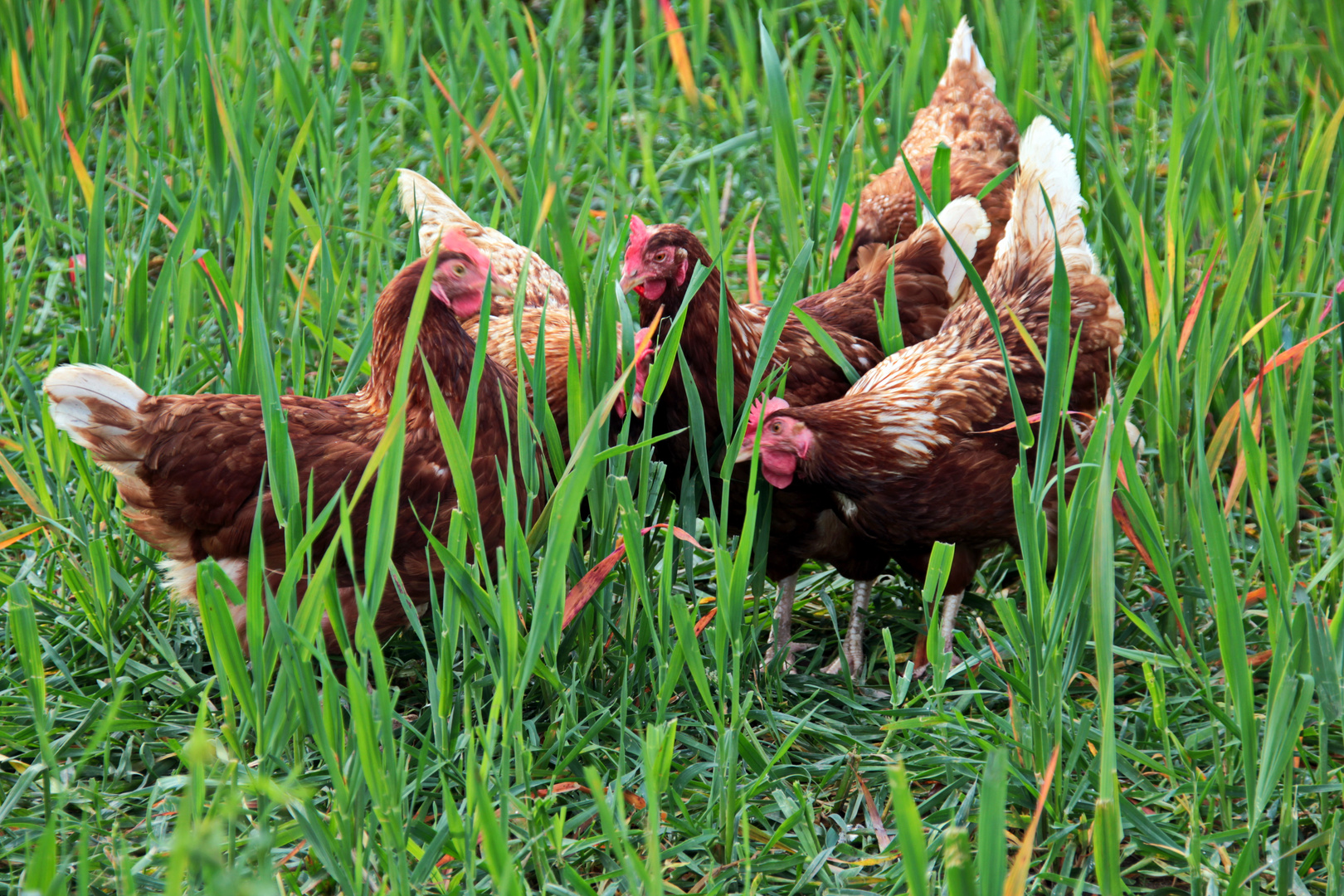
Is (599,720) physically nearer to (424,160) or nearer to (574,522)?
(574,522)

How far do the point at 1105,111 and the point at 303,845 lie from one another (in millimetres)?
2691

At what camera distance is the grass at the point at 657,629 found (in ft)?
4.76

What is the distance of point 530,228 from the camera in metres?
2.41

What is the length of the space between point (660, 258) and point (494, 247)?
0.91 metres

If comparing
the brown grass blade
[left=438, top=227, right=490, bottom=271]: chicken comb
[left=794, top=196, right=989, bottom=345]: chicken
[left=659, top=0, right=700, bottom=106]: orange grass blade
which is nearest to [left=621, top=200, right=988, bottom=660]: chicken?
[left=794, top=196, right=989, bottom=345]: chicken

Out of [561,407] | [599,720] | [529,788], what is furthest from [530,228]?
[529,788]

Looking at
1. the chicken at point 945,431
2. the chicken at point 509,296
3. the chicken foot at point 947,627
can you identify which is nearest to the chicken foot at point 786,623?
the chicken at point 945,431

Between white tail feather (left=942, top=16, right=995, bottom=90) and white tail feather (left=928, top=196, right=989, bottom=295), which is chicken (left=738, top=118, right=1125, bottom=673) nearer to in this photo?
white tail feather (left=928, top=196, right=989, bottom=295)

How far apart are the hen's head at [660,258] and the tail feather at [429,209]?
860 mm

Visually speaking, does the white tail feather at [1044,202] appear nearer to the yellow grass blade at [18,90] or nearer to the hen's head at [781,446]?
the hen's head at [781,446]

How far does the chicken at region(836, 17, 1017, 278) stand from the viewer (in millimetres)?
3391

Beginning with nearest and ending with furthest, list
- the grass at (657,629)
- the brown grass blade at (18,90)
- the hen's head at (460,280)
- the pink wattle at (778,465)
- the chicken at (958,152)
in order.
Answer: the grass at (657,629), the pink wattle at (778,465), the hen's head at (460,280), the brown grass blade at (18,90), the chicken at (958,152)

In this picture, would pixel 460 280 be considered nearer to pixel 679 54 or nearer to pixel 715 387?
pixel 715 387

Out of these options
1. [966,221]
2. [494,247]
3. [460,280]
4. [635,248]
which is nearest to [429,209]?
[494,247]
